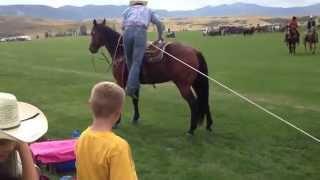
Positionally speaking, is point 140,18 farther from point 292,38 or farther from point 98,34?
point 292,38

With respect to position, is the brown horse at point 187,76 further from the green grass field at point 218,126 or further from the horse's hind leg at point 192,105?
the green grass field at point 218,126

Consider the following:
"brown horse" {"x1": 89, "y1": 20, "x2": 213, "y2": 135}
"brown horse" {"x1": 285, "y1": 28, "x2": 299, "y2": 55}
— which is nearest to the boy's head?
"brown horse" {"x1": 89, "y1": 20, "x2": 213, "y2": 135}

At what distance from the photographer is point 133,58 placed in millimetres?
10102

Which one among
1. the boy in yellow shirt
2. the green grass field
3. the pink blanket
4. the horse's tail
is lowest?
the green grass field

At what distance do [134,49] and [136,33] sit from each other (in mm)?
258

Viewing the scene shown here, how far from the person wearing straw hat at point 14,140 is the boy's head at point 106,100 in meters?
0.34

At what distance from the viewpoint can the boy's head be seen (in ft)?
12.2

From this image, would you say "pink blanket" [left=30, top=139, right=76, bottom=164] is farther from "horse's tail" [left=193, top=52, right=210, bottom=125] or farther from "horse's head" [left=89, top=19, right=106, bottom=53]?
"horse's head" [left=89, top=19, right=106, bottom=53]

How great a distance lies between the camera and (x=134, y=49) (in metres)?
10.1

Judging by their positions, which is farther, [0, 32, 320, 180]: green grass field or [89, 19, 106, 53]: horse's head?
[89, 19, 106, 53]: horse's head

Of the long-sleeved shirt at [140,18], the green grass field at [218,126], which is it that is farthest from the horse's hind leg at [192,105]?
the long-sleeved shirt at [140,18]

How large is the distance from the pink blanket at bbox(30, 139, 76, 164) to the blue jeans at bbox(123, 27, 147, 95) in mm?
2878

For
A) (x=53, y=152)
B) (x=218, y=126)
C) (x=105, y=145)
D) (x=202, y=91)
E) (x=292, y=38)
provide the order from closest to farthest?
(x=105, y=145) → (x=53, y=152) → (x=202, y=91) → (x=218, y=126) → (x=292, y=38)

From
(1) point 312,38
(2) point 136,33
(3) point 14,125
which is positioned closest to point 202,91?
(2) point 136,33
